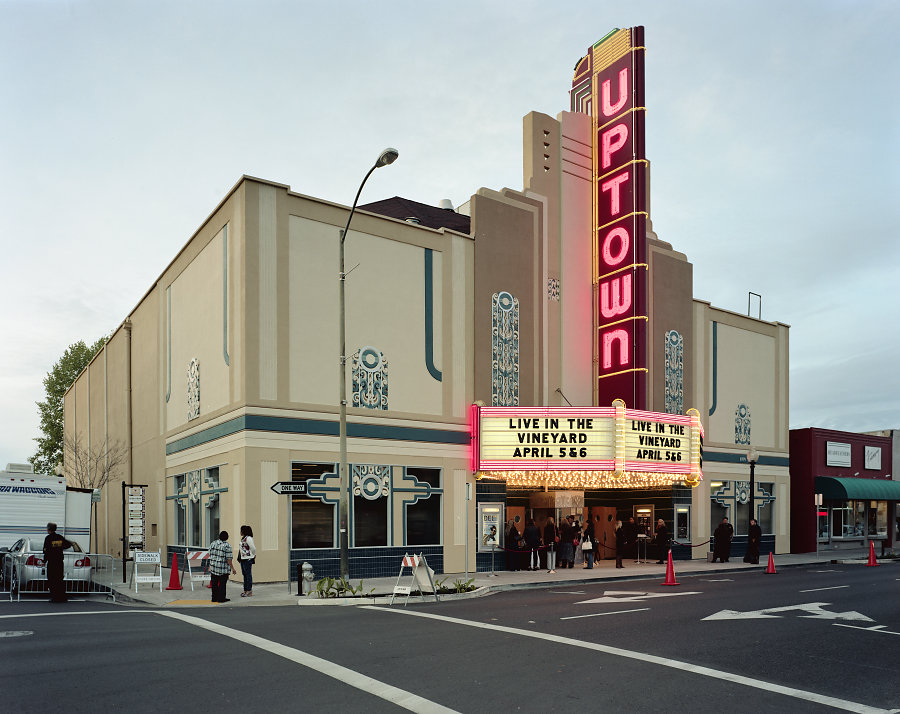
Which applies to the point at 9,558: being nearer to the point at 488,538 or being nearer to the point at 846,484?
the point at 488,538

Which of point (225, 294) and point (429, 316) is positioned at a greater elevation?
point (225, 294)

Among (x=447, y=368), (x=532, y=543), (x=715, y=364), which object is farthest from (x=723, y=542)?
(x=447, y=368)

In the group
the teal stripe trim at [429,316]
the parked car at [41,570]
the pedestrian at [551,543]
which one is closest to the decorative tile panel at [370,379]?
the teal stripe trim at [429,316]

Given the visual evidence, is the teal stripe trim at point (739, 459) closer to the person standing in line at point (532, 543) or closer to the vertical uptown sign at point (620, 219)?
the vertical uptown sign at point (620, 219)

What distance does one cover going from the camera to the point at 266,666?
31.9 feet

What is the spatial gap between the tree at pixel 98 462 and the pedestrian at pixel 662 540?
2352cm

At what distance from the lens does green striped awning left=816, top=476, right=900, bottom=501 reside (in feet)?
125

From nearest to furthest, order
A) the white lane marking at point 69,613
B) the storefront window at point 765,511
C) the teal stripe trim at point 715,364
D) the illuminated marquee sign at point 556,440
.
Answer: the white lane marking at point 69,613 < the illuminated marquee sign at point 556,440 < the teal stripe trim at point 715,364 < the storefront window at point 765,511

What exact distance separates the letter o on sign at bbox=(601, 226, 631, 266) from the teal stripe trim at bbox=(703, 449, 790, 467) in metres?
9.69

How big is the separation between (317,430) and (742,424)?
20516 millimetres

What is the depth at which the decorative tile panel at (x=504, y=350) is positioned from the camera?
2752cm

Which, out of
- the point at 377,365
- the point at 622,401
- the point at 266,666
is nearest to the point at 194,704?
the point at 266,666

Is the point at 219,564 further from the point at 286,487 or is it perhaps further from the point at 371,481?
the point at 371,481

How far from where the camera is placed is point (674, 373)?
1278 inches
